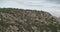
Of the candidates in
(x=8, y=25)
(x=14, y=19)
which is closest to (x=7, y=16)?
(x=14, y=19)

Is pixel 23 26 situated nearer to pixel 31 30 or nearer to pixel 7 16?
pixel 31 30

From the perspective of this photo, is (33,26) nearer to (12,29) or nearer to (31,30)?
(31,30)

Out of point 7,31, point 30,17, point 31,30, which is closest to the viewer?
point 7,31

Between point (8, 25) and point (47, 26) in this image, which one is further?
point (47, 26)

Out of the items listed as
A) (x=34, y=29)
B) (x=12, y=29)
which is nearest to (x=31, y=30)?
(x=34, y=29)

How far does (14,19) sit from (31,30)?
375 centimetres

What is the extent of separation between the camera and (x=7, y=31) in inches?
1145

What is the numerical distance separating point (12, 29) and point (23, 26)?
2.21m

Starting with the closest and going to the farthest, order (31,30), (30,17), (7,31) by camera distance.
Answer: (7,31), (31,30), (30,17)

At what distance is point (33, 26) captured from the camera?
3275 cm

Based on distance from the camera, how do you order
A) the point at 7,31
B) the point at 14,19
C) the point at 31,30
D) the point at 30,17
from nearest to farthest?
the point at 7,31, the point at 31,30, the point at 14,19, the point at 30,17

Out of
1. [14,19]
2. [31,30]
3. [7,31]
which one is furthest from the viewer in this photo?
[14,19]

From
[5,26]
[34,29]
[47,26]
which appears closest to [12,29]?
[5,26]

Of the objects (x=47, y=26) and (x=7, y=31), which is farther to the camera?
(x=47, y=26)
